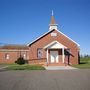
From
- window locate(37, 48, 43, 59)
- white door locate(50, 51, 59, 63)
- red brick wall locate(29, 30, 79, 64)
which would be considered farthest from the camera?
red brick wall locate(29, 30, 79, 64)

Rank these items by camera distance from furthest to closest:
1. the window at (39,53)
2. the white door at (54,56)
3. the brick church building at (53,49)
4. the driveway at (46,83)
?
1. the window at (39,53)
2. the white door at (54,56)
3. the brick church building at (53,49)
4. the driveway at (46,83)

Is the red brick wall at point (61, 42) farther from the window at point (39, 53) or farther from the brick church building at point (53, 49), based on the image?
the window at point (39, 53)

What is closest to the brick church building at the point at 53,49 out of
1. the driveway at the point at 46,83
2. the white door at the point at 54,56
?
the white door at the point at 54,56

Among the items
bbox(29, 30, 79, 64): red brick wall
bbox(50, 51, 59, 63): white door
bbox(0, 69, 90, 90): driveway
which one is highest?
bbox(29, 30, 79, 64): red brick wall

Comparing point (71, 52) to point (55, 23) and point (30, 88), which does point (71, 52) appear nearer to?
point (55, 23)

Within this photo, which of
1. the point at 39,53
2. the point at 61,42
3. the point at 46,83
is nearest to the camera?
the point at 46,83

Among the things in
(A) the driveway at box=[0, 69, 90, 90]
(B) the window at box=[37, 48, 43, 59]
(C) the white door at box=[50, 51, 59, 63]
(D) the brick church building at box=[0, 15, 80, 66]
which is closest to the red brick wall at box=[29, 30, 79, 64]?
(D) the brick church building at box=[0, 15, 80, 66]

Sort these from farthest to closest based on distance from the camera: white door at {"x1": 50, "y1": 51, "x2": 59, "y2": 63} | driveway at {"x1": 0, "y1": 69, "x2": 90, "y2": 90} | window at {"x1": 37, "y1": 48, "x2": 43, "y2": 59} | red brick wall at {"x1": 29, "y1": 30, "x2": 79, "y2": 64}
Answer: red brick wall at {"x1": 29, "y1": 30, "x2": 79, "y2": 64} < window at {"x1": 37, "y1": 48, "x2": 43, "y2": 59} < white door at {"x1": 50, "y1": 51, "x2": 59, "y2": 63} < driveway at {"x1": 0, "y1": 69, "x2": 90, "y2": 90}

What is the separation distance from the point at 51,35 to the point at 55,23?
4786 millimetres

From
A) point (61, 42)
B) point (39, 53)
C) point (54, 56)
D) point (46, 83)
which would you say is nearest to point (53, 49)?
point (54, 56)

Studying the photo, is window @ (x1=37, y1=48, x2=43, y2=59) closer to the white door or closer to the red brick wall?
the red brick wall

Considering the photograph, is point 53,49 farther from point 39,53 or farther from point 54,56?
point 39,53

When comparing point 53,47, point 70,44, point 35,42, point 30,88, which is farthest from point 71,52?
point 30,88

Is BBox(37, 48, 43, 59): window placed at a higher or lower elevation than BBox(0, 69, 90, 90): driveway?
higher
